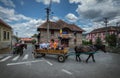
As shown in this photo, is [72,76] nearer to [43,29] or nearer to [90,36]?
[43,29]

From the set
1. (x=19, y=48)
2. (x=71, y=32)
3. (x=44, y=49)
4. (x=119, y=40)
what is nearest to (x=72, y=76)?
(x=44, y=49)

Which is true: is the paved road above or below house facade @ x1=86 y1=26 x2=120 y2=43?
below

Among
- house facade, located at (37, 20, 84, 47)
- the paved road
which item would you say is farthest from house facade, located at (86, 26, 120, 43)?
the paved road

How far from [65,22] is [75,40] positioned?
6.86m

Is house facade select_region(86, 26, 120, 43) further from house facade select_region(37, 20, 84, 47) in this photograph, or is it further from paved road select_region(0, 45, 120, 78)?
paved road select_region(0, 45, 120, 78)

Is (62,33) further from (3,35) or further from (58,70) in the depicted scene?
(58,70)

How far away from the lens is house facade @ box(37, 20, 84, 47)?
27.6 metres

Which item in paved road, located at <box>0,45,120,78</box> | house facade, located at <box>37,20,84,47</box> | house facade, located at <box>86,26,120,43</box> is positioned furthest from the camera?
house facade, located at <box>86,26,120,43</box>

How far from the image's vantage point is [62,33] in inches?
1131

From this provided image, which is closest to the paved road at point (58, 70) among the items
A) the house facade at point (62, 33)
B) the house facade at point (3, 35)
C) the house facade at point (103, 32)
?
the house facade at point (3, 35)

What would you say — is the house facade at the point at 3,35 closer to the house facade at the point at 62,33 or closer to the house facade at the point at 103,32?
the house facade at the point at 62,33

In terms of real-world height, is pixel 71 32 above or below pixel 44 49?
above

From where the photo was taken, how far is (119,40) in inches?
1091

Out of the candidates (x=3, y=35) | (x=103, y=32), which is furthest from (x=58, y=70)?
(x=103, y=32)
